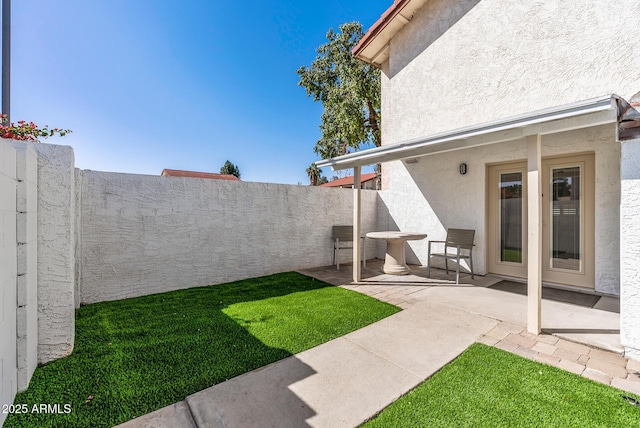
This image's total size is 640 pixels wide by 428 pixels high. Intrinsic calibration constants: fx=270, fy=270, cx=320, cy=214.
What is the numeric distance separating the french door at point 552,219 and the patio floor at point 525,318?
757 millimetres

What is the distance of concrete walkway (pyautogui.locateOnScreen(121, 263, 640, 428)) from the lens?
8.23ft

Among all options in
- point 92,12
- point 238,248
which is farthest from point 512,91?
point 92,12

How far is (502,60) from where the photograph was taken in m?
6.95

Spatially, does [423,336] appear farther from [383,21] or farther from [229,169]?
[229,169]

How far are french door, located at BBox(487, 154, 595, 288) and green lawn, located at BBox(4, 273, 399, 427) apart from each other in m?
4.45

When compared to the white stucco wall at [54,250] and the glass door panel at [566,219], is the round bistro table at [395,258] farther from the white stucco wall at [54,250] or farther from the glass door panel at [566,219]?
the white stucco wall at [54,250]

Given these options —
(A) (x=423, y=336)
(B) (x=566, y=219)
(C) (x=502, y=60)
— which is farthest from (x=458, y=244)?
(C) (x=502, y=60)

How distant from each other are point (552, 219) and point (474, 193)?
6.05ft

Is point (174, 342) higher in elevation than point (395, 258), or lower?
lower

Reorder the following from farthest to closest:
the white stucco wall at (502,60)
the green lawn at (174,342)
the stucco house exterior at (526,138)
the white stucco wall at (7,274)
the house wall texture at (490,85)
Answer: the house wall texture at (490,85)
the white stucco wall at (502,60)
the stucco house exterior at (526,138)
the green lawn at (174,342)
the white stucco wall at (7,274)

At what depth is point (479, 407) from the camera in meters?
2.56

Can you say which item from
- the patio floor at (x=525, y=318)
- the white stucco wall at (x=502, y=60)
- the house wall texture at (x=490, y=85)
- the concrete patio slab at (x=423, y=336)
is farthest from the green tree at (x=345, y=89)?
the concrete patio slab at (x=423, y=336)

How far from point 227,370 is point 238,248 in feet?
14.7

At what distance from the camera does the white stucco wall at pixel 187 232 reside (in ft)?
18.5
